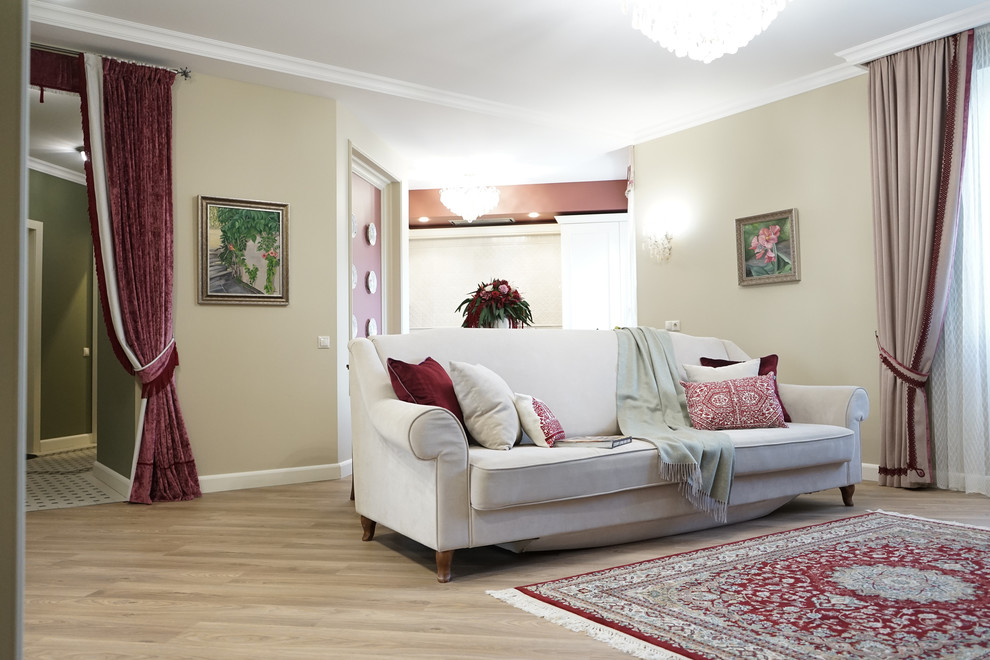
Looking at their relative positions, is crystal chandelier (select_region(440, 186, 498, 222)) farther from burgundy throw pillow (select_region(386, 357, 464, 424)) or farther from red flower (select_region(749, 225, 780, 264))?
burgundy throw pillow (select_region(386, 357, 464, 424))

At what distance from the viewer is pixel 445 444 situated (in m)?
2.74

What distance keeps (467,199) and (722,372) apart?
4292 millimetres

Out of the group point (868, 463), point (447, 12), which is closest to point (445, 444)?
point (447, 12)

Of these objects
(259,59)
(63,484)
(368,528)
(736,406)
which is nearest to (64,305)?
(63,484)

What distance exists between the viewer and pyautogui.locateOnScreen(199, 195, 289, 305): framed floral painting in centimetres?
480

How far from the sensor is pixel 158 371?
4.48 meters

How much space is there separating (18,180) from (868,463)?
5.24 meters

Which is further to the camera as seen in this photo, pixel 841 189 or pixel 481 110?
pixel 481 110

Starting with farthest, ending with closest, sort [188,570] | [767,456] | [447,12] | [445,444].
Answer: [447,12] < [767,456] < [188,570] < [445,444]

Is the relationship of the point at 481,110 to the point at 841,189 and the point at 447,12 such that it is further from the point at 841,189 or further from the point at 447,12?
the point at 841,189

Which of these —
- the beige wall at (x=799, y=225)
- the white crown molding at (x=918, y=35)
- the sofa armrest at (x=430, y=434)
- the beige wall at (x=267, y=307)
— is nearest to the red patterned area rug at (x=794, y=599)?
the sofa armrest at (x=430, y=434)

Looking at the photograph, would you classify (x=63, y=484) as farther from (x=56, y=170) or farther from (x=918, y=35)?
(x=918, y=35)

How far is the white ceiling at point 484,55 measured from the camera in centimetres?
426

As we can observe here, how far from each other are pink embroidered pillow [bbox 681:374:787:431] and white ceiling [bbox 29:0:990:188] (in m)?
2.21
